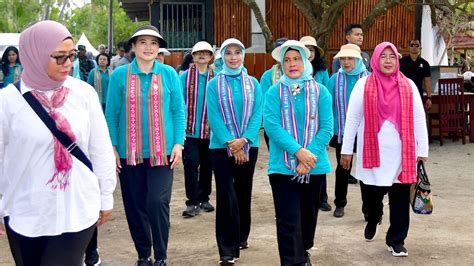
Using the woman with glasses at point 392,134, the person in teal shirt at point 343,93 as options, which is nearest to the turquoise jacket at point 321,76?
the person in teal shirt at point 343,93

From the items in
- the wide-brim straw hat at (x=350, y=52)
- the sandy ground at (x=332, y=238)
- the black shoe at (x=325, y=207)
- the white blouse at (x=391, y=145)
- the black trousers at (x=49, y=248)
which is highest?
the wide-brim straw hat at (x=350, y=52)

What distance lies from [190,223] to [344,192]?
178cm

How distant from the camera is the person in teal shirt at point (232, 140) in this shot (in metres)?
5.91

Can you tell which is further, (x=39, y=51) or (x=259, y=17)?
(x=259, y=17)

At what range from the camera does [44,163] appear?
3.52m

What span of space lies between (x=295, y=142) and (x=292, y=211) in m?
0.54

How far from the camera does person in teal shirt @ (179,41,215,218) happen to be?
7.69 metres

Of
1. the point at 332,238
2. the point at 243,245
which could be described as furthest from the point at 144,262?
the point at 332,238

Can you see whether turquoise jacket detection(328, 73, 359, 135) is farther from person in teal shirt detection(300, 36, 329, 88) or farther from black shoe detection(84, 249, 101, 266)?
black shoe detection(84, 249, 101, 266)

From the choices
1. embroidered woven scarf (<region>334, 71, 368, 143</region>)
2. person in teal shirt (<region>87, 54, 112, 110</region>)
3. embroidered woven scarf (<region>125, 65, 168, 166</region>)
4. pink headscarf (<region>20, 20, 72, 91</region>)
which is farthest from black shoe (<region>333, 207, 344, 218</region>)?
person in teal shirt (<region>87, 54, 112, 110</region>)

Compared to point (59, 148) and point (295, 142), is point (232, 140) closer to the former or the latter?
point (295, 142)

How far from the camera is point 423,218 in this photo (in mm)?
7535

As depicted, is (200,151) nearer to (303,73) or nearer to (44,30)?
(303,73)

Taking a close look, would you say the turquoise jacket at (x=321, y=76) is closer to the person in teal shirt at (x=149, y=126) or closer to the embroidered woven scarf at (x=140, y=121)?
the person in teal shirt at (x=149, y=126)
